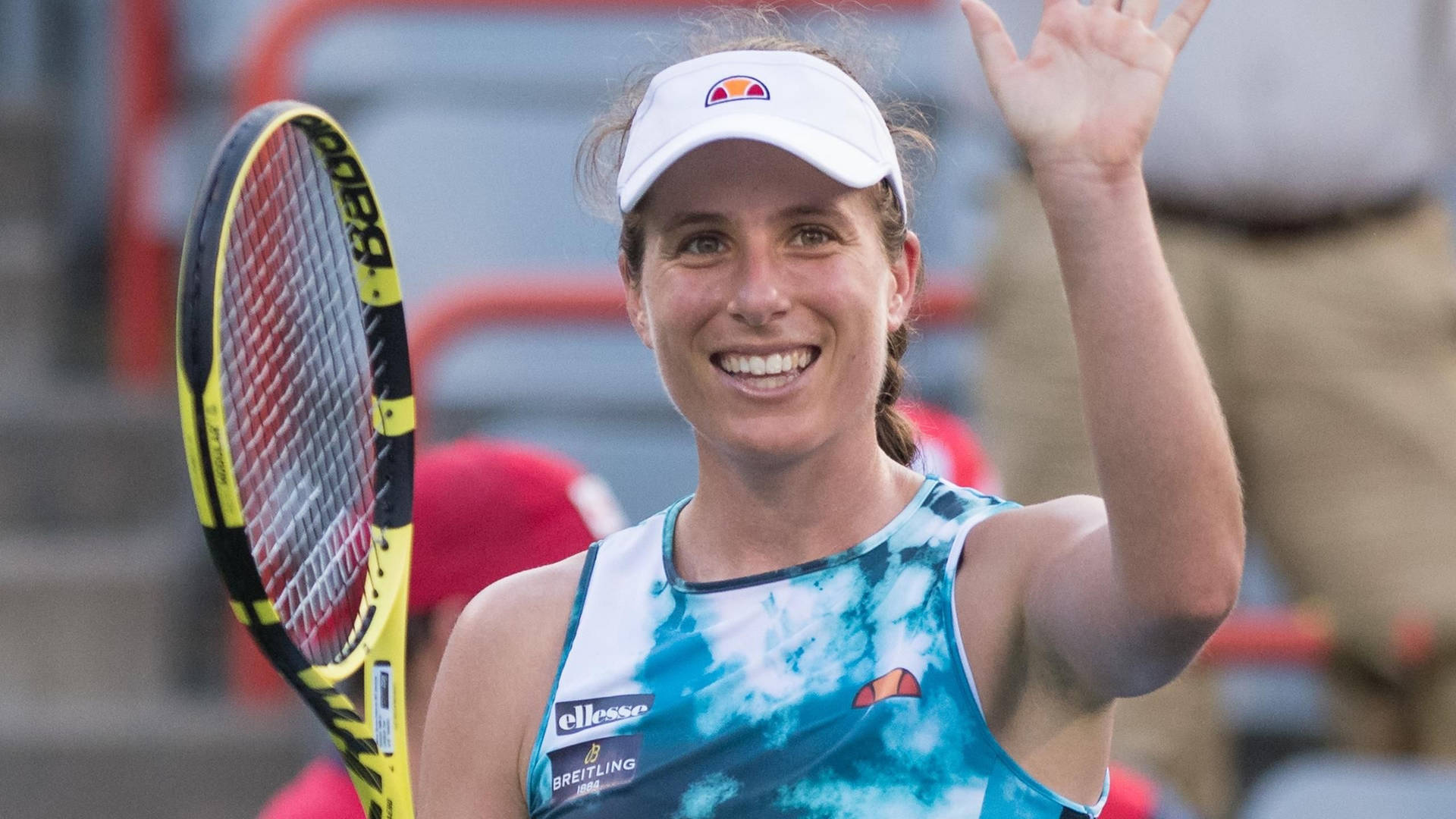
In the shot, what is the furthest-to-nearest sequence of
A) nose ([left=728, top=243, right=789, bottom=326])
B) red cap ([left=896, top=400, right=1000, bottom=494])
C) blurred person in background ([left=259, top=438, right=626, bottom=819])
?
red cap ([left=896, top=400, right=1000, bottom=494]) < blurred person in background ([left=259, top=438, right=626, bottom=819]) < nose ([left=728, top=243, right=789, bottom=326])

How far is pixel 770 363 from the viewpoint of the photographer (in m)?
1.73

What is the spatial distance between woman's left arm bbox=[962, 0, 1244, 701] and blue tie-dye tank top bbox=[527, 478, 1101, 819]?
0.15 m

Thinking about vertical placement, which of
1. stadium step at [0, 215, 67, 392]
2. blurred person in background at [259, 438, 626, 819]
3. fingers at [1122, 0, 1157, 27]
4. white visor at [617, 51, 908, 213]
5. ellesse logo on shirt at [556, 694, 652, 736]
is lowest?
stadium step at [0, 215, 67, 392]

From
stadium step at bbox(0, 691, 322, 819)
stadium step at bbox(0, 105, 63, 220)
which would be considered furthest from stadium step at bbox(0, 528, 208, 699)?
stadium step at bbox(0, 105, 63, 220)

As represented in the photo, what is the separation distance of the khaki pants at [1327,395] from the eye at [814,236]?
2.13 meters

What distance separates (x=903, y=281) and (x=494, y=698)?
518mm

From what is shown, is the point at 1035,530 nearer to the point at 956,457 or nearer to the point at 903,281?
the point at 903,281

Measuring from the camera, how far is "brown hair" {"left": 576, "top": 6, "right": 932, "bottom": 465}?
6.04 feet

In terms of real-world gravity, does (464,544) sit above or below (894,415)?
below

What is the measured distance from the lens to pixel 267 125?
1776mm

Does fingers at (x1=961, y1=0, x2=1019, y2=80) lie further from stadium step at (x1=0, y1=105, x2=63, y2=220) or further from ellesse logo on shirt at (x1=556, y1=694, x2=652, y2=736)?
stadium step at (x1=0, y1=105, x2=63, y2=220)

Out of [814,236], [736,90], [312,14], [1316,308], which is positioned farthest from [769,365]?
[312,14]

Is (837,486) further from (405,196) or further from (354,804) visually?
(405,196)

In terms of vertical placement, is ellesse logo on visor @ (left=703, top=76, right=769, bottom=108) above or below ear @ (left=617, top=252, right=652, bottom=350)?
above
